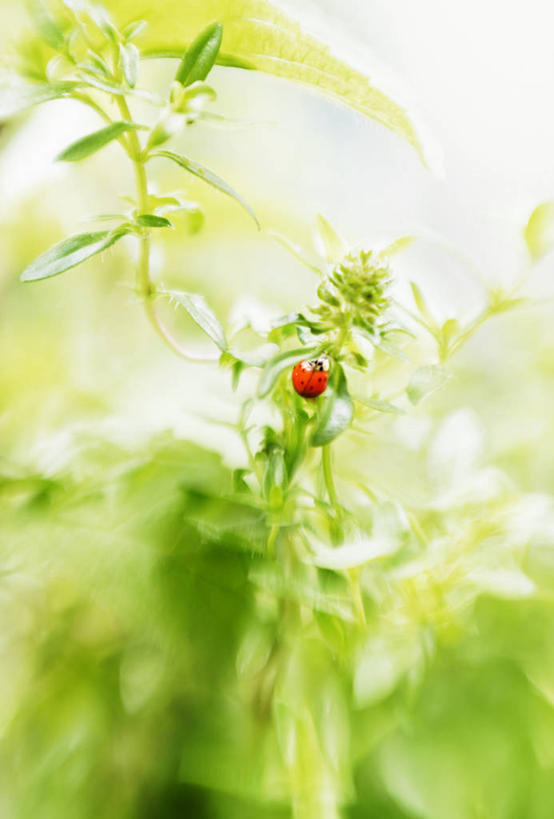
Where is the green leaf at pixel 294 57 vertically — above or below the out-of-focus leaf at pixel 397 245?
above

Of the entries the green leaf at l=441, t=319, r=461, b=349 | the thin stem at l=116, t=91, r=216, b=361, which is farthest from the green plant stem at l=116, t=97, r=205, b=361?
the green leaf at l=441, t=319, r=461, b=349

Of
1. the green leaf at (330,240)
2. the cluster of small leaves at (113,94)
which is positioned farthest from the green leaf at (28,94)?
the green leaf at (330,240)

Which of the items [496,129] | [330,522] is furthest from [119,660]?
[496,129]

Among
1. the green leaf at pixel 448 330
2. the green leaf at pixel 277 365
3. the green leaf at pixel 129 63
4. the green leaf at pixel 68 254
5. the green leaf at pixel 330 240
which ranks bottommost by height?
the green leaf at pixel 277 365

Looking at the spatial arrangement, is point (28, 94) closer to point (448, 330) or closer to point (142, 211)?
point (142, 211)

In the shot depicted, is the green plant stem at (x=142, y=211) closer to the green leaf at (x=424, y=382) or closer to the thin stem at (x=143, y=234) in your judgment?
the thin stem at (x=143, y=234)

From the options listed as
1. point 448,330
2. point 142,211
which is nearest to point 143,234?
Result: point 142,211

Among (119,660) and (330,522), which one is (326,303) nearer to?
(330,522)
